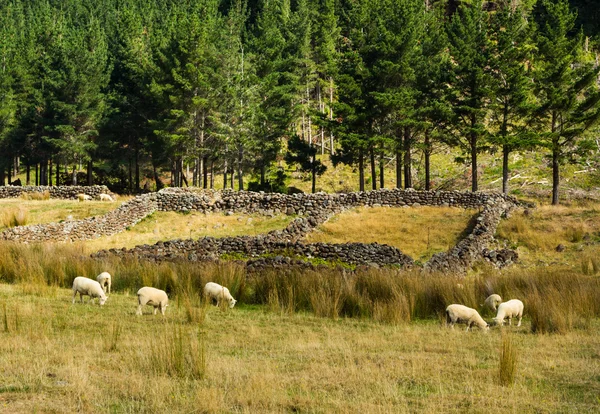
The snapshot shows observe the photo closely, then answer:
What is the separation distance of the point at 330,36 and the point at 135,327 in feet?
Answer: 195

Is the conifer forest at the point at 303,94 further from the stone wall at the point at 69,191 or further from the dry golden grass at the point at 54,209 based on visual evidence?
the dry golden grass at the point at 54,209

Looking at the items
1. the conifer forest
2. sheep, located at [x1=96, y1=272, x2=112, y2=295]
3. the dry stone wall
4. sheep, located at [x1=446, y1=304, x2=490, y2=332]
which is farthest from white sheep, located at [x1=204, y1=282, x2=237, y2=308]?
the conifer forest

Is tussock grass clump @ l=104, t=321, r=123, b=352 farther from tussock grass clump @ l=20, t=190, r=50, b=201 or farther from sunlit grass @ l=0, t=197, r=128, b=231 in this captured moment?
tussock grass clump @ l=20, t=190, r=50, b=201

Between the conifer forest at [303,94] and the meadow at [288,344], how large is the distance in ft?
89.2

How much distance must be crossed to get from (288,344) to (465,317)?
3.54 metres

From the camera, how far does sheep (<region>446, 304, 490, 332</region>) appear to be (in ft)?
37.8

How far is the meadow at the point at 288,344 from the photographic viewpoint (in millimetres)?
7176

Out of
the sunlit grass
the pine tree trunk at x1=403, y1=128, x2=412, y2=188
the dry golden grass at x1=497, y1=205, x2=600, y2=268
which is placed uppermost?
the pine tree trunk at x1=403, y1=128, x2=412, y2=188

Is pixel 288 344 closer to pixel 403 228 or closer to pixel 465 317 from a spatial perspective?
pixel 465 317

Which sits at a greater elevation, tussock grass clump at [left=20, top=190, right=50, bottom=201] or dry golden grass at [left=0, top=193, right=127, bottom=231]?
tussock grass clump at [left=20, top=190, right=50, bottom=201]

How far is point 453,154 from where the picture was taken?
200ft

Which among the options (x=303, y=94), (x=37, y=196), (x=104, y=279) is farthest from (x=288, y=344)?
(x=303, y=94)

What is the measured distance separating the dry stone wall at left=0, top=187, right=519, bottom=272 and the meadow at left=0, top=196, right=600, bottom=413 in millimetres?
3752

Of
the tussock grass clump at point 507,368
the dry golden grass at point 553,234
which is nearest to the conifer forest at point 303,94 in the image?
the dry golden grass at point 553,234
